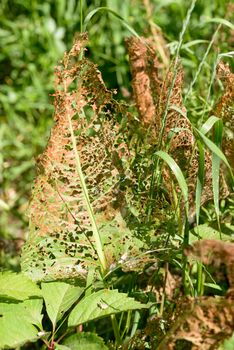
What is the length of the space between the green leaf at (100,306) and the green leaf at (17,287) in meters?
0.14

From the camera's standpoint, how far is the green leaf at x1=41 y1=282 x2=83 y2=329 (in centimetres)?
147

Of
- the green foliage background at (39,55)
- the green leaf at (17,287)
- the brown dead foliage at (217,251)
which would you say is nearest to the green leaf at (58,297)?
the green leaf at (17,287)

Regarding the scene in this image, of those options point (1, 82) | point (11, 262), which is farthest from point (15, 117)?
point (11, 262)

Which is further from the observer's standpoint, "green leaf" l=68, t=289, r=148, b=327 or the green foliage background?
the green foliage background

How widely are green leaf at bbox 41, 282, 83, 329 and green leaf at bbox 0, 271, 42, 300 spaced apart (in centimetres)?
3

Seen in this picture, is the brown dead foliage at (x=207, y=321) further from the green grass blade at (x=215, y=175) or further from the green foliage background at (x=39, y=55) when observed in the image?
the green foliage background at (x=39, y=55)

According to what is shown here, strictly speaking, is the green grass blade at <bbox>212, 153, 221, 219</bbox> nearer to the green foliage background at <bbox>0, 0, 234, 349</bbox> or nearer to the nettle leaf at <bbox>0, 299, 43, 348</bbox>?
the nettle leaf at <bbox>0, 299, 43, 348</bbox>

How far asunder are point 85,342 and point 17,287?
25cm

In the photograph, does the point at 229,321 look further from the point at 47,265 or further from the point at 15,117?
the point at 15,117

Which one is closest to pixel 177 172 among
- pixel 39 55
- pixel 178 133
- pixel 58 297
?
pixel 178 133

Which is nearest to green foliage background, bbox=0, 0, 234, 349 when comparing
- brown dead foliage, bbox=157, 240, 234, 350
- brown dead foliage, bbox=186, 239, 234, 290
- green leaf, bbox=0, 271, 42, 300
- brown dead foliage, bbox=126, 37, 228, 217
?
brown dead foliage, bbox=126, 37, 228, 217

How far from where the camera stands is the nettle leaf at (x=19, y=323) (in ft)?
4.46

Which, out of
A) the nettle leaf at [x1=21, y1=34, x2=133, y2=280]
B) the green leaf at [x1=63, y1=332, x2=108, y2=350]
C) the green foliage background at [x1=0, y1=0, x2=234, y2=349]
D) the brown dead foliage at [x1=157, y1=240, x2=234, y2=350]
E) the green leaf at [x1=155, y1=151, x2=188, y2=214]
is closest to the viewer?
the brown dead foliage at [x1=157, y1=240, x2=234, y2=350]

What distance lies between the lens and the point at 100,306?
143cm
